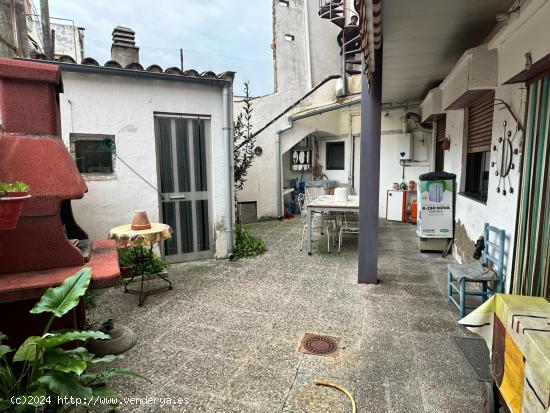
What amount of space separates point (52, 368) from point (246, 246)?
4363 mm

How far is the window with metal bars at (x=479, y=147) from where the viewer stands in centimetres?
429

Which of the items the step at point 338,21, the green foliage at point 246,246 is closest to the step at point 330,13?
the step at point 338,21

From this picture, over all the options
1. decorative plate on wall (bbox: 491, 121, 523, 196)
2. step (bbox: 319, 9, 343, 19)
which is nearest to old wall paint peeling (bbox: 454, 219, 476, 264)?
decorative plate on wall (bbox: 491, 121, 523, 196)

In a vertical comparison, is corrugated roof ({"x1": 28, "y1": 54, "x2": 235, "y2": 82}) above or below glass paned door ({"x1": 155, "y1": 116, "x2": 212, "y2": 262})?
above

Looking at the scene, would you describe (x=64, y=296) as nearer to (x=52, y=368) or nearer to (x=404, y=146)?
(x=52, y=368)

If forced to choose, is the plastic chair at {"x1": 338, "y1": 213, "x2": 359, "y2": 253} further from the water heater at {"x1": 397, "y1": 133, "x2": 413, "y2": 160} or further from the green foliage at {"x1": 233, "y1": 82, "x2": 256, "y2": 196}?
the water heater at {"x1": 397, "y1": 133, "x2": 413, "y2": 160}

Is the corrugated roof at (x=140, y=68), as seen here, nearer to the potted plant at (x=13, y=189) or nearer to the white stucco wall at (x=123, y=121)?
the white stucco wall at (x=123, y=121)

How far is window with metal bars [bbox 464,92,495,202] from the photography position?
429 cm

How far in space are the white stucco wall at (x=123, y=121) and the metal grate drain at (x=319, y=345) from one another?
3.19 meters

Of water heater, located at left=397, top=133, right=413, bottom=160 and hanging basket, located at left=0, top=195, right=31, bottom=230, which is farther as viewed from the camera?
water heater, located at left=397, top=133, right=413, bottom=160

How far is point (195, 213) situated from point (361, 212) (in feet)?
9.09

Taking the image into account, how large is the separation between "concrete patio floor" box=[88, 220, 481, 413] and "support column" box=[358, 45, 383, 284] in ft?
1.24

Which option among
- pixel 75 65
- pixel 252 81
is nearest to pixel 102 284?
pixel 75 65

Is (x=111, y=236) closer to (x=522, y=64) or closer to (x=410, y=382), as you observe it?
(x=410, y=382)
